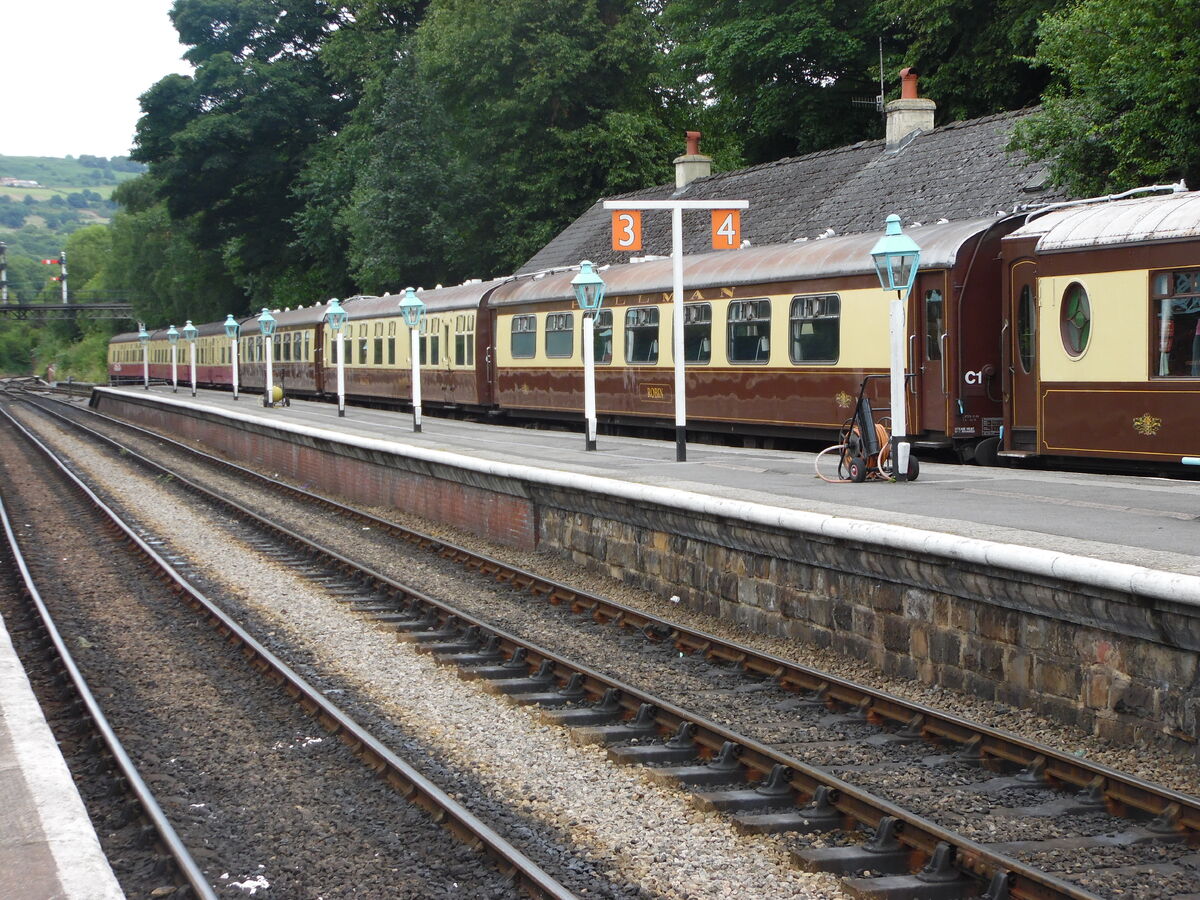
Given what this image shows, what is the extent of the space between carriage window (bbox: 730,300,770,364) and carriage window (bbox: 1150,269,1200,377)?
7.04 m

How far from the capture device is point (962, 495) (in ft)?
42.5

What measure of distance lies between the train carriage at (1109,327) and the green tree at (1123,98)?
2904 millimetres

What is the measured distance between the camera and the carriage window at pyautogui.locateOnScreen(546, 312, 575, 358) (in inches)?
1057

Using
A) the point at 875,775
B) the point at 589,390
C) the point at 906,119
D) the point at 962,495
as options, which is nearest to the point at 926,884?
the point at 875,775

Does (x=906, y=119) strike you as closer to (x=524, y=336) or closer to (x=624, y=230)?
(x=524, y=336)

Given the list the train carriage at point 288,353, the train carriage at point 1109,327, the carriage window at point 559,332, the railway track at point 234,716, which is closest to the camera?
the railway track at point 234,716

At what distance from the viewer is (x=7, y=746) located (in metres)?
7.55

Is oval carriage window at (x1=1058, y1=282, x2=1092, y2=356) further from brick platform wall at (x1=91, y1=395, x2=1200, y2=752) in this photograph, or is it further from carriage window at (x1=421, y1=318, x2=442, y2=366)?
carriage window at (x1=421, y1=318, x2=442, y2=366)

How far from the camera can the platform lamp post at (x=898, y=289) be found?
14242 mm

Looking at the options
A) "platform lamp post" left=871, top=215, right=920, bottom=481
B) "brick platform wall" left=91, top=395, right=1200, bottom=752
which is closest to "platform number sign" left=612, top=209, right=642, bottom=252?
"brick platform wall" left=91, top=395, right=1200, bottom=752

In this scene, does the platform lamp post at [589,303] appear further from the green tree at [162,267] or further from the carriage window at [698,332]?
the green tree at [162,267]

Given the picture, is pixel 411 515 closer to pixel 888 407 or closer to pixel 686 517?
pixel 888 407

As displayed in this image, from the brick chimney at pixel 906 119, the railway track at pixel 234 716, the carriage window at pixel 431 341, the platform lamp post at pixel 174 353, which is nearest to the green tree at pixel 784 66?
the brick chimney at pixel 906 119

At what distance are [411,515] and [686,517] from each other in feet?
29.2
